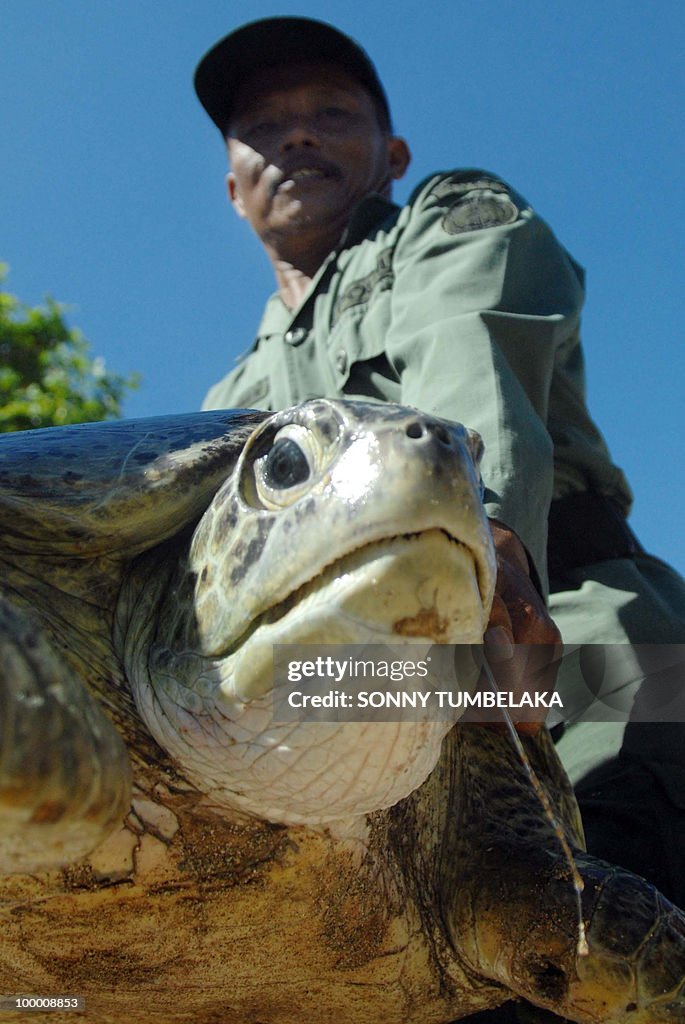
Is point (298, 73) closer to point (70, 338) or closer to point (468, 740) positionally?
point (468, 740)

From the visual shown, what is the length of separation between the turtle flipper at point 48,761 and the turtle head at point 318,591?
0.14 meters

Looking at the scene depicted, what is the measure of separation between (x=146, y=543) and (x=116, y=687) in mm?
211

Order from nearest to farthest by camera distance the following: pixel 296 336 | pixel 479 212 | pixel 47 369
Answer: pixel 479 212, pixel 296 336, pixel 47 369

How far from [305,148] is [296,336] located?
0.70 metres

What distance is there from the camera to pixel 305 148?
3025 millimetres

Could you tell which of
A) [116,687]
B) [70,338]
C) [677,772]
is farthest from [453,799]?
[70,338]

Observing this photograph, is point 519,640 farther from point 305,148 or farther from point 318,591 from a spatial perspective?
point 305,148

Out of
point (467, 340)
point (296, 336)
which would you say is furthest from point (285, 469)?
point (296, 336)

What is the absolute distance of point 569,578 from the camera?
2.28 metres

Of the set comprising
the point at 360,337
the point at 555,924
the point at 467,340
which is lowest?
the point at 555,924

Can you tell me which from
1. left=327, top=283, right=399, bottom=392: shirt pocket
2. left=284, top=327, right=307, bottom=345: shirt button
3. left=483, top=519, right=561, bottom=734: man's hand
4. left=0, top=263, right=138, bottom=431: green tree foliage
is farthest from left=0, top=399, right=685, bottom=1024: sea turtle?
left=0, top=263, right=138, bottom=431: green tree foliage

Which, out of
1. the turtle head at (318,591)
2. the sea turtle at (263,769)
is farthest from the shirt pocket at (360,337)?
the turtle head at (318,591)

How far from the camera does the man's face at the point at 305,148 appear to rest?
3000mm

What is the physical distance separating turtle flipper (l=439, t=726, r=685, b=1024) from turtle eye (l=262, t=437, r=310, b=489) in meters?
0.64
